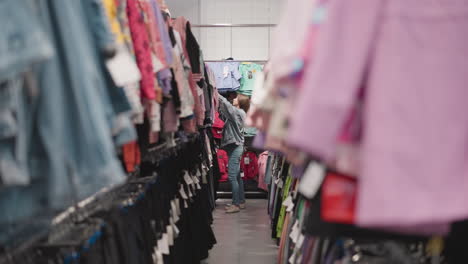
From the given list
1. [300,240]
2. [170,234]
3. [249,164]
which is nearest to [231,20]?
[249,164]

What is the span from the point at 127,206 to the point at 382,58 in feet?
4.79

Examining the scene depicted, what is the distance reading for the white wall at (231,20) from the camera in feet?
24.8

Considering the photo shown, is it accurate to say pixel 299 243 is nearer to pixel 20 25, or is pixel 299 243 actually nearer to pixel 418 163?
pixel 418 163

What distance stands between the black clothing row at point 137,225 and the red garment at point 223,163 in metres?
3.06

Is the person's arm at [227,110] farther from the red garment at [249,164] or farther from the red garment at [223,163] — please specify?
the red garment at [249,164]

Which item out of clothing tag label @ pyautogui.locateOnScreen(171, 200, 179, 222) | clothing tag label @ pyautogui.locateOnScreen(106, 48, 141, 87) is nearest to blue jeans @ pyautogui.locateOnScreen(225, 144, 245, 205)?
clothing tag label @ pyautogui.locateOnScreen(171, 200, 179, 222)

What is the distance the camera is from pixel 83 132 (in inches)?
41.3

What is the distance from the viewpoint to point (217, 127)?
696 centimetres

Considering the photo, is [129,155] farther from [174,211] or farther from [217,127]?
[217,127]

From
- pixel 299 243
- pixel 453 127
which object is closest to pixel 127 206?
pixel 299 243

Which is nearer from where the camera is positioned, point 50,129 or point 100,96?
point 50,129

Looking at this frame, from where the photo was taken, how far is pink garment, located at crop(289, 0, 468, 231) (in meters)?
0.97

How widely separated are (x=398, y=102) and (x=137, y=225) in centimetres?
143

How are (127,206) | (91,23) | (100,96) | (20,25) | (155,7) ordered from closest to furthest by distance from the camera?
1. (20,25)
2. (100,96)
3. (91,23)
4. (127,206)
5. (155,7)
